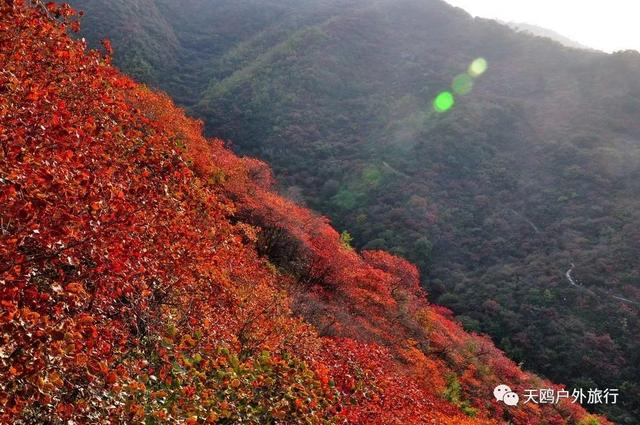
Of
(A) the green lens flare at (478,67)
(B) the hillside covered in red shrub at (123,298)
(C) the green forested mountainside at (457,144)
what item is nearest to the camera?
(B) the hillside covered in red shrub at (123,298)

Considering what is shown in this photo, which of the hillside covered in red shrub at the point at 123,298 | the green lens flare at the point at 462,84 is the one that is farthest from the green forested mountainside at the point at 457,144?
the hillside covered in red shrub at the point at 123,298

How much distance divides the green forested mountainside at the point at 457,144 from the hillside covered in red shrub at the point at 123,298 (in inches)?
1066

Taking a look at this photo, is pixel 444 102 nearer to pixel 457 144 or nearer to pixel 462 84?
pixel 462 84

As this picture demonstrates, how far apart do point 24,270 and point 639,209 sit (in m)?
67.0

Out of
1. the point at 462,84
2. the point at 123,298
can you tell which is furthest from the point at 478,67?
the point at 123,298

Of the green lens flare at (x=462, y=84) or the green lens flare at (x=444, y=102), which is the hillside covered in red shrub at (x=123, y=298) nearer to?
the green lens flare at (x=444, y=102)

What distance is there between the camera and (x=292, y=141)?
79.0 metres

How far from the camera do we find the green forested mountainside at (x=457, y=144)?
47.7 m

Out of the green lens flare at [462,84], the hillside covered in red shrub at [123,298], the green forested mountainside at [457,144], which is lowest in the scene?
the hillside covered in red shrub at [123,298]

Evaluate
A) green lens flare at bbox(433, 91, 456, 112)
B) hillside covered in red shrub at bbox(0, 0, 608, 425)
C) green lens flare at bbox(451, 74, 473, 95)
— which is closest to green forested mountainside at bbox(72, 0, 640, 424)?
green lens flare at bbox(433, 91, 456, 112)

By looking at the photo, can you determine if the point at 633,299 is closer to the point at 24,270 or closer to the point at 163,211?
the point at 163,211

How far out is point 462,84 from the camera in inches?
3698

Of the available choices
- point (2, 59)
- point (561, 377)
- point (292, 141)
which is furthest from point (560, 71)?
point (2, 59)

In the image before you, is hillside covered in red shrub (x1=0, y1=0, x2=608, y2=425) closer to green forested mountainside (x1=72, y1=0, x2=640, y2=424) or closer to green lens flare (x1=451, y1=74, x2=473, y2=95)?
green forested mountainside (x1=72, y1=0, x2=640, y2=424)
